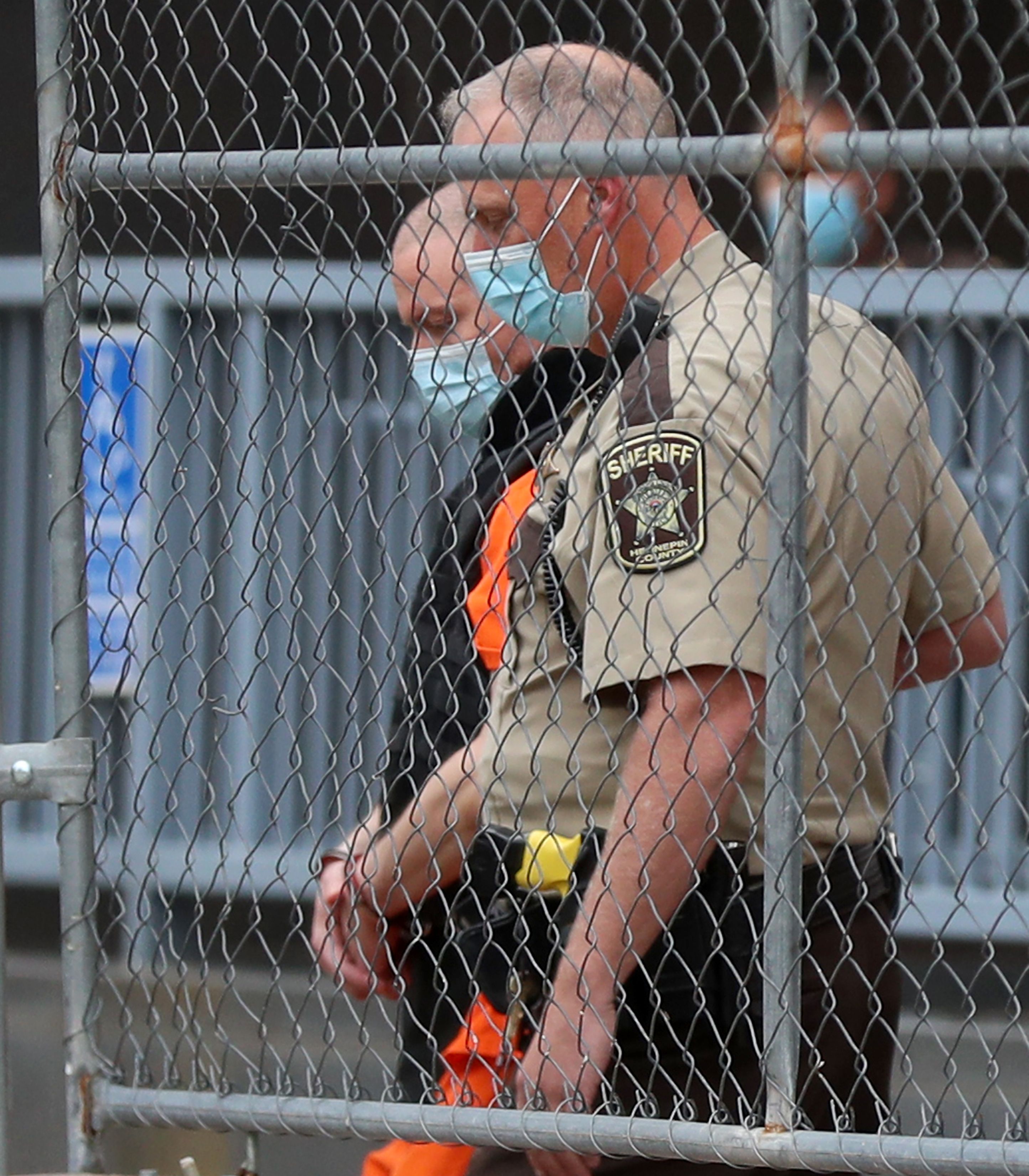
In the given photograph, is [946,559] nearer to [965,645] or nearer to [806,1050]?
[965,645]

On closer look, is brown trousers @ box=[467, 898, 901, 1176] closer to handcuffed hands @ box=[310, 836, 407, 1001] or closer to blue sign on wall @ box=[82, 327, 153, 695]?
handcuffed hands @ box=[310, 836, 407, 1001]

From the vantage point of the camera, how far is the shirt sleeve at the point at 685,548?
1931mm

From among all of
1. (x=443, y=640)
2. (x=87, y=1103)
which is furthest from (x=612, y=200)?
(x=87, y=1103)

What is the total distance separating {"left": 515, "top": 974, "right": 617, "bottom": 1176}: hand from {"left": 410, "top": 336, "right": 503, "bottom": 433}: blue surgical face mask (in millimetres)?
833

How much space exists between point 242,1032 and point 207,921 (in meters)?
0.52

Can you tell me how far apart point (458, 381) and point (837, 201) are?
590 millimetres

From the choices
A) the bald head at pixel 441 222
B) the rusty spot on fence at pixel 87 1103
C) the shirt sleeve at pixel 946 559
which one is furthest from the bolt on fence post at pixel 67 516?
the shirt sleeve at pixel 946 559

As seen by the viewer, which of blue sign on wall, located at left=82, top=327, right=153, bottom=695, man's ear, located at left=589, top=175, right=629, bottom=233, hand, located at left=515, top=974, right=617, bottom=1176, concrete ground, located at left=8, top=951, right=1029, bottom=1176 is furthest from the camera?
blue sign on wall, located at left=82, top=327, right=153, bottom=695

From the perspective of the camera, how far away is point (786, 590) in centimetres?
189

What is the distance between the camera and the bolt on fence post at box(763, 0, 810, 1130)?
1.85 metres

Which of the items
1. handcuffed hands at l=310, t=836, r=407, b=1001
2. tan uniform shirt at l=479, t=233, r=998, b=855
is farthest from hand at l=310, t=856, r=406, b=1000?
tan uniform shirt at l=479, t=233, r=998, b=855

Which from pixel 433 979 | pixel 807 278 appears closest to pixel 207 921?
pixel 433 979

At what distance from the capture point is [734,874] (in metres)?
2.04

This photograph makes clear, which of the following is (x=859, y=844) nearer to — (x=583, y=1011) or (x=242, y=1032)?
(x=583, y=1011)
